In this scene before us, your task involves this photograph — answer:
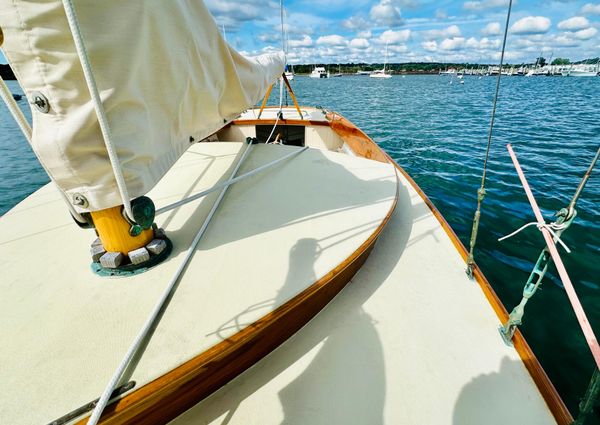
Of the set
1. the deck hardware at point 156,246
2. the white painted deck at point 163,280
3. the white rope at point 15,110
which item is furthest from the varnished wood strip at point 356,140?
the white rope at point 15,110

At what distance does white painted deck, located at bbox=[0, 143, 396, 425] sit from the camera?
104cm

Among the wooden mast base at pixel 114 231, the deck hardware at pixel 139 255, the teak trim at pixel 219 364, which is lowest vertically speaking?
the teak trim at pixel 219 364

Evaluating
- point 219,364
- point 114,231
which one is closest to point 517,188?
point 219,364

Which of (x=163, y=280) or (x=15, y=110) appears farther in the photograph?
(x=163, y=280)

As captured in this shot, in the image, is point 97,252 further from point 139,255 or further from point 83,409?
point 83,409

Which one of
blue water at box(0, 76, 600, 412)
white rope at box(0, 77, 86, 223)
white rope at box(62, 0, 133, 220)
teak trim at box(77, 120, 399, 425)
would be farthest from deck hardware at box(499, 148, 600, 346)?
white rope at box(0, 77, 86, 223)

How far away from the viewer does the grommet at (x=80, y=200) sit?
1.14 metres

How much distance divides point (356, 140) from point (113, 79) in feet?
13.8

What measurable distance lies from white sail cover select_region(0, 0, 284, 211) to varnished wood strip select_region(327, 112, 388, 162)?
9.54ft

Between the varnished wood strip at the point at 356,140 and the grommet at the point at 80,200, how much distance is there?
3.34 meters

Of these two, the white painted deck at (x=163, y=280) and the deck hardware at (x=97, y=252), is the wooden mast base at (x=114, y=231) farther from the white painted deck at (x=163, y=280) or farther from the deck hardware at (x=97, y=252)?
the white painted deck at (x=163, y=280)

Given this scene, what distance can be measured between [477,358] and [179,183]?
104 inches

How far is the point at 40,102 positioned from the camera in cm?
97

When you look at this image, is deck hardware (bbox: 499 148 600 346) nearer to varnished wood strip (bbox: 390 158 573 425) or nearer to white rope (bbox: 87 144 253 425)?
varnished wood strip (bbox: 390 158 573 425)
